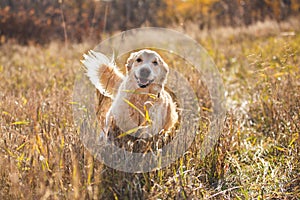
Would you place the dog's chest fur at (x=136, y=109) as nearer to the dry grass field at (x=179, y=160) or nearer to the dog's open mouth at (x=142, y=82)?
the dog's open mouth at (x=142, y=82)

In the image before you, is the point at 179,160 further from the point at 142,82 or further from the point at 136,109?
the point at 142,82

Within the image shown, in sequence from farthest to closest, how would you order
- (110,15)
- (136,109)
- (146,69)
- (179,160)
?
(110,15), (146,69), (136,109), (179,160)

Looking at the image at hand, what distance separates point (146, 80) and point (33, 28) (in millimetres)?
7230

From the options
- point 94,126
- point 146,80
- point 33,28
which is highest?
point 33,28

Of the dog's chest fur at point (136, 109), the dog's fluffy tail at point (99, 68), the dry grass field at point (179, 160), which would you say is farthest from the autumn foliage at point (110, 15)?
the dog's chest fur at point (136, 109)

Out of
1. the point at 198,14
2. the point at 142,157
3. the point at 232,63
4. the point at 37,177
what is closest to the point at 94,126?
the point at 142,157

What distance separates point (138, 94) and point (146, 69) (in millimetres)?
223

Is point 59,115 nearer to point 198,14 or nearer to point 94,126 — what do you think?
point 94,126

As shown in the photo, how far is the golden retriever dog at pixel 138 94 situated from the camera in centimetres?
313

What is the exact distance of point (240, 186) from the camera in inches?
100

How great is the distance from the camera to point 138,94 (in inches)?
128

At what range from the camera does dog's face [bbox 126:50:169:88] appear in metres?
3.23

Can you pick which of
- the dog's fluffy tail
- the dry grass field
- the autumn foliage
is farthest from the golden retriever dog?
the autumn foliage

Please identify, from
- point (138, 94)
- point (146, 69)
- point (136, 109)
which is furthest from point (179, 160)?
point (146, 69)
